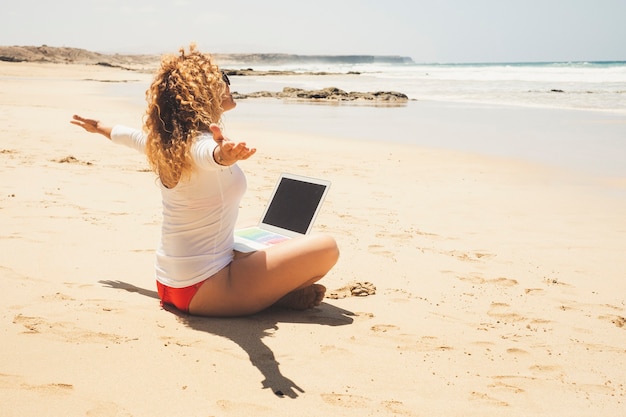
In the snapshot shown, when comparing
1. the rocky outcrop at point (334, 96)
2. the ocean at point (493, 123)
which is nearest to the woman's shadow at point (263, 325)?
the ocean at point (493, 123)

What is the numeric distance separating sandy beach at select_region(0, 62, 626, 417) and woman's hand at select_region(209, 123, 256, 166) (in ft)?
3.28

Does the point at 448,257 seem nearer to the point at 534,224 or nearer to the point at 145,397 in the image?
the point at 534,224

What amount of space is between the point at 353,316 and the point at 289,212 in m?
0.81

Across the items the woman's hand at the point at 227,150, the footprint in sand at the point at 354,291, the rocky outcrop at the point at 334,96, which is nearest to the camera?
the woman's hand at the point at 227,150

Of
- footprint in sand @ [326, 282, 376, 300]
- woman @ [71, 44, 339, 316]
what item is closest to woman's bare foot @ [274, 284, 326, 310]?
woman @ [71, 44, 339, 316]

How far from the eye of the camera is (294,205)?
13.4ft

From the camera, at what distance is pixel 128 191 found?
6.80m

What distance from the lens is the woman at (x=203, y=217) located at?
3.10 meters

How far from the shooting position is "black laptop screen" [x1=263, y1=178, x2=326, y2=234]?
3986 millimetres

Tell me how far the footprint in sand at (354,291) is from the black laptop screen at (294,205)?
55 centimetres

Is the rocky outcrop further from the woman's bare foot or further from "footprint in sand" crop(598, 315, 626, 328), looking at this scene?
the woman's bare foot

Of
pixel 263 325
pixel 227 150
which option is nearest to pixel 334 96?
pixel 263 325

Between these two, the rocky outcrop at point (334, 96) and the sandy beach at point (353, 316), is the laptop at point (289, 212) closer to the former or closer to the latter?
the sandy beach at point (353, 316)

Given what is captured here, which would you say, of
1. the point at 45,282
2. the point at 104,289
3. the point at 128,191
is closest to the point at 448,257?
the point at 104,289
